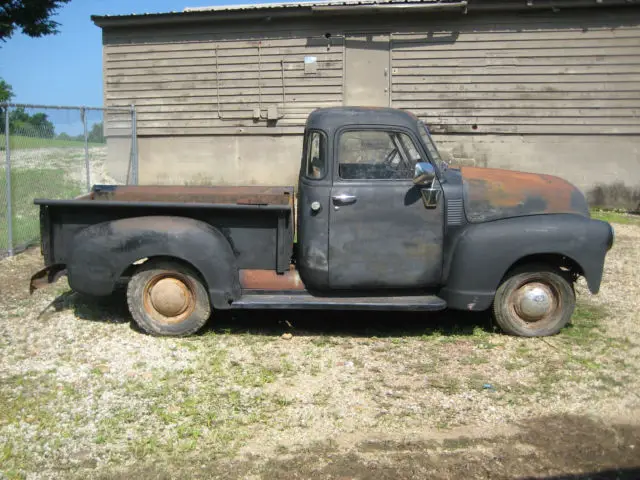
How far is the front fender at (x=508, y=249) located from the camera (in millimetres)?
5156

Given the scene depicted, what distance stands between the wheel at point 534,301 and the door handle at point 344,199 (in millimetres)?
1481

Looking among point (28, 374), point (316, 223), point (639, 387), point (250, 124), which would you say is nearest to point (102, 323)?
point (28, 374)

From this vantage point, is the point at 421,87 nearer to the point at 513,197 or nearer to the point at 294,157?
the point at 294,157

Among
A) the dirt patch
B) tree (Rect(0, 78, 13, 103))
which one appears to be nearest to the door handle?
the dirt patch

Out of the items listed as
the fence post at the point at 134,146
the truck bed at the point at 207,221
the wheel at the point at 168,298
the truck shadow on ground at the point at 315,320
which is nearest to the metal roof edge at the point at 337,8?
the fence post at the point at 134,146

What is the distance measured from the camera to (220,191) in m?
6.29

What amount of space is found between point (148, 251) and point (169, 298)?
46cm

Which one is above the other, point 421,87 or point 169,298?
point 421,87

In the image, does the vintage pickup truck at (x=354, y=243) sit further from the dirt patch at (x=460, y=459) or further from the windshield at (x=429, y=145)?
the dirt patch at (x=460, y=459)

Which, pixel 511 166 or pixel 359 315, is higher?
pixel 511 166

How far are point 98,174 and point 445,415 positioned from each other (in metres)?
9.66

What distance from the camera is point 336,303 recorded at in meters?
5.26

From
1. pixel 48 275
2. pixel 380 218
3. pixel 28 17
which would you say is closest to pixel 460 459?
pixel 380 218

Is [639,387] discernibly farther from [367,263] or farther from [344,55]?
[344,55]
